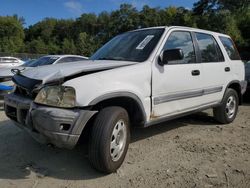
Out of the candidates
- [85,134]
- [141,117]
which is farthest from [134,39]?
[85,134]

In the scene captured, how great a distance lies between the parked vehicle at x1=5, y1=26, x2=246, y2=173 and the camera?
3.44m

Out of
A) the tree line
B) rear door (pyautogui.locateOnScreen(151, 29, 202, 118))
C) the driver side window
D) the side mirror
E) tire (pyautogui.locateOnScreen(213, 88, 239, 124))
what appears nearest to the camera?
the side mirror

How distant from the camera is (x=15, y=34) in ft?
243

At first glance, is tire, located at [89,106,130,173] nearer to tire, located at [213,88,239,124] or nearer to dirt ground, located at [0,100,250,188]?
dirt ground, located at [0,100,250,188]

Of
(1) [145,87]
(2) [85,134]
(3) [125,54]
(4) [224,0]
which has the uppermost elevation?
(4) [224,0]

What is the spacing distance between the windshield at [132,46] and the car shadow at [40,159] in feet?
4.74

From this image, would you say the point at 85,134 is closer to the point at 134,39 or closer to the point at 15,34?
the point at 134,39

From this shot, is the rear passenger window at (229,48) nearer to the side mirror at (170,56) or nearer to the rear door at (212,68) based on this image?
the rear door at (212,68)

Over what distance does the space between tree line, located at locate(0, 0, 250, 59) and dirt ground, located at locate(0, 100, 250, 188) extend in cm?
2836

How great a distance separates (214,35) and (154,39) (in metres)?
1.93

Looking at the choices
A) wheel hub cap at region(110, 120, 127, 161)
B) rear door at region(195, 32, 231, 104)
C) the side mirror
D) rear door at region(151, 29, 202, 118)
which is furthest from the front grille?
rear door at region(195, 32, 231, 104)

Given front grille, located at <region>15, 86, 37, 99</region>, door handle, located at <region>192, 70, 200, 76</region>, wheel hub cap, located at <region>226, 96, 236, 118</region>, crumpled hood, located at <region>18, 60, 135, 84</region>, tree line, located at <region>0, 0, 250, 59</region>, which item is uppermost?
tree line, located at <region>0, 0, 250, 59</region>

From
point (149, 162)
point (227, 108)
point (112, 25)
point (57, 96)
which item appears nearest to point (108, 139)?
point (57, 96)

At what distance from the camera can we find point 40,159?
14.1 feet
